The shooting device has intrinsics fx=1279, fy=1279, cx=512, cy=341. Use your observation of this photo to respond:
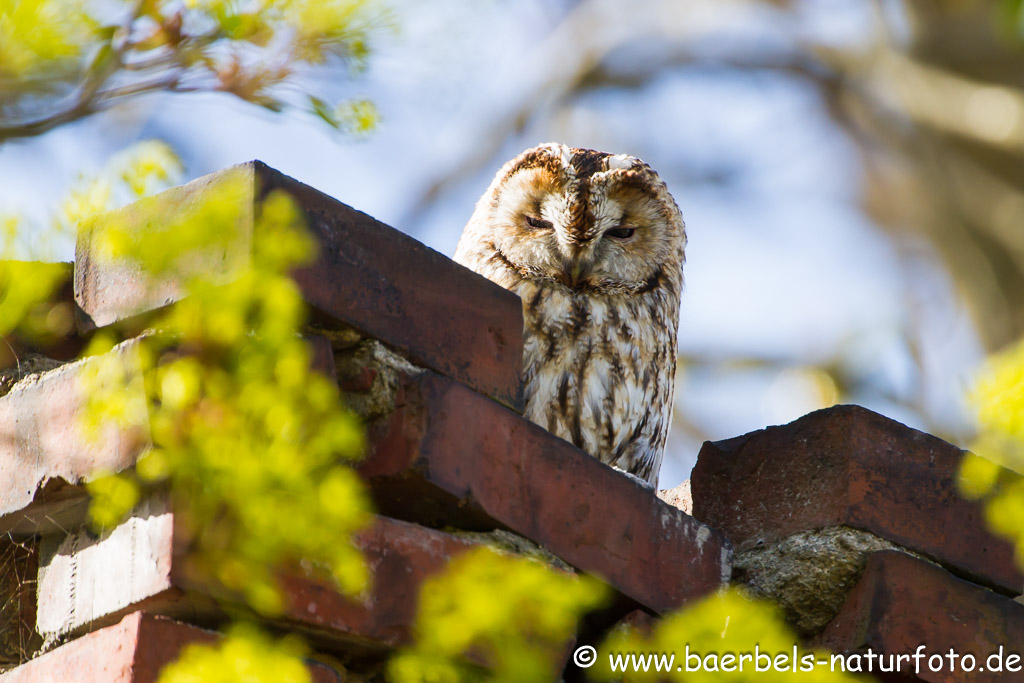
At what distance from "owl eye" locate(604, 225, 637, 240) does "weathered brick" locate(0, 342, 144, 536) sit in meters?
1.74

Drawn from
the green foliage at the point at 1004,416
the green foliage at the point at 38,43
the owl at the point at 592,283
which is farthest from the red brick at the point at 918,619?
the green foliage at the point at 38,43

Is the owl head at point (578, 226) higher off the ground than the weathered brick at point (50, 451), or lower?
higher

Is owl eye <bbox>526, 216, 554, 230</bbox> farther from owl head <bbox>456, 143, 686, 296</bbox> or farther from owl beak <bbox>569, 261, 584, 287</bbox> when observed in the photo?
owl beak <bbox>569, 261, 584, 287</bbox>

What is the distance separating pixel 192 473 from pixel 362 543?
0.21 metres

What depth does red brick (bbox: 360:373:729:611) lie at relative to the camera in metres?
1.28

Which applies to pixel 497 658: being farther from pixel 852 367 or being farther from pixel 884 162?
pixel 884 162

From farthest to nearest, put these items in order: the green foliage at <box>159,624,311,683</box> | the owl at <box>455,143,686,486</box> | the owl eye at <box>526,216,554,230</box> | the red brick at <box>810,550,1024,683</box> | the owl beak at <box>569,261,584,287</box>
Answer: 1. the owl eye at <box>526,216,554,230</box>
2. the owl beak at <box>569,261,584,287</box>
3. the owl at <box>455,143,686,486</box>
4. the red brick at <box>810,550,1024,683</box>
5. the green foliage at <box>159,624,311,683</box>

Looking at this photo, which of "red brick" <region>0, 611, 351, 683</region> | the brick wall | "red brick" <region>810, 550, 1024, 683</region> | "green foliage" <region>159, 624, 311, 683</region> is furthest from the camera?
"red brick" <region>810, 550, 1024, 683</region>

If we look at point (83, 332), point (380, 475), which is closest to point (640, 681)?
point (380, 475)

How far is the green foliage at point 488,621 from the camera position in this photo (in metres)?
1.09

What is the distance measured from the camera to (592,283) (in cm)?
264

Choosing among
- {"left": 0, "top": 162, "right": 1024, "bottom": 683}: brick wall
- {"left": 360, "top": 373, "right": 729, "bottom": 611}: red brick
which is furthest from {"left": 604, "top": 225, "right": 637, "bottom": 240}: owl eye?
{"left": 360, "top": 373, "right": 729, "bottom": 611}: red brick

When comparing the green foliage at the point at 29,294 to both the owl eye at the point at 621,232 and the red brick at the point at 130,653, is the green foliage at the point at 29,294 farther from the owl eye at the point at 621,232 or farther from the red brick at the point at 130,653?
the owl eye at the point at 621,232

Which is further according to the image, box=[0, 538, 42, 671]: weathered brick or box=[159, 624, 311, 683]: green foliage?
box=[0, 538, 42, 671]: weathered brick
